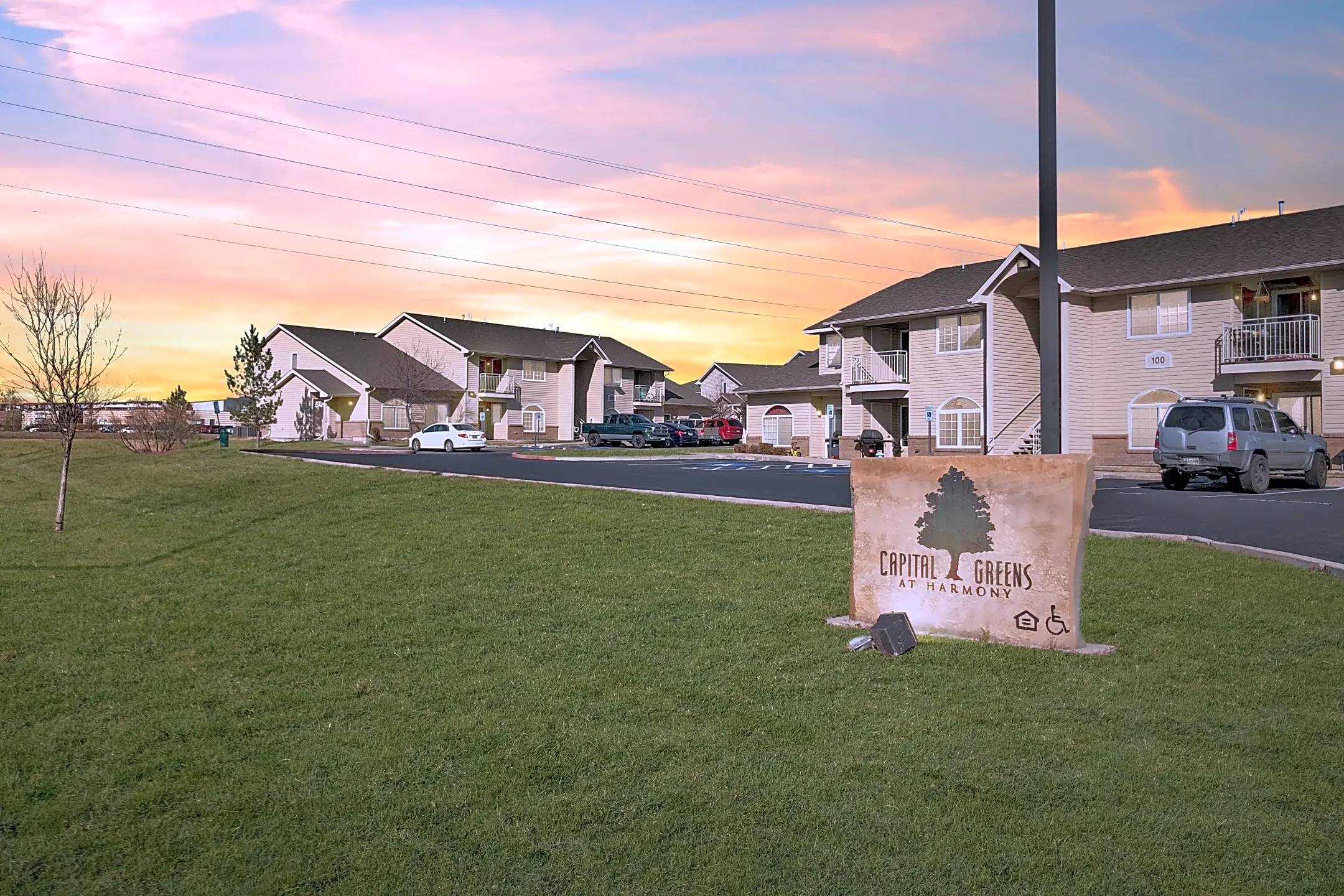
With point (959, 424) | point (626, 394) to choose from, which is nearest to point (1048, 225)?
point (959, 424)

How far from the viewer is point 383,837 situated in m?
4.65

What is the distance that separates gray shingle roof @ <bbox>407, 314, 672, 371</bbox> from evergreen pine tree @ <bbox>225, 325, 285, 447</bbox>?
32.5 feet

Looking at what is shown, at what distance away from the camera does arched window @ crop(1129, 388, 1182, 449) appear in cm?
3400

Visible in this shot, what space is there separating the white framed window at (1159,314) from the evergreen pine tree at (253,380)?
163 ft

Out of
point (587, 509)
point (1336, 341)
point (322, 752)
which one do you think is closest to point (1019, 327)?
point (1336, 341)

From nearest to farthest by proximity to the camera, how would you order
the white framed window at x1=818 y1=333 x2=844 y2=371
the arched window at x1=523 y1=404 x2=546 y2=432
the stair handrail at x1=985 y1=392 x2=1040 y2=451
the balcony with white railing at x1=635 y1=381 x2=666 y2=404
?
the stair handrail at x1=985 y1=392 x2=1040 y2=451
the white framed window at x1=818 y1=333 x2=844 y2=371
the arched window at x1=523 y1=404 x2=546 y2=432
the balcony with white railing at x1=635 y1=381 x2=666 y2=404

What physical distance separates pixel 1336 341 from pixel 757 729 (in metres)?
30.9

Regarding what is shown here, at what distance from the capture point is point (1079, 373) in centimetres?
3541

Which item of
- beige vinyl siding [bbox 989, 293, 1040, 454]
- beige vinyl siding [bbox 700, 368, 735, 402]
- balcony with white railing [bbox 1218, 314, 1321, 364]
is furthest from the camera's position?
beige vinyl siding [bbox 700, 368, 735, 402]

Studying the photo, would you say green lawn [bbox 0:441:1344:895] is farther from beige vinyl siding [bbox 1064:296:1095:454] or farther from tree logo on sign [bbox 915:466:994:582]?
beige vinyl siding [bbox 1064:296:1095:454]

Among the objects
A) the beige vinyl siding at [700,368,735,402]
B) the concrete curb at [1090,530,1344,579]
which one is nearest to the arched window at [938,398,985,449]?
the concrete curb at [1090,530,1344,579]

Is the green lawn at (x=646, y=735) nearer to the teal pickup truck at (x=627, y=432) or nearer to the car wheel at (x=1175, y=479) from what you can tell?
the car wheel at (x=1175, y=479)

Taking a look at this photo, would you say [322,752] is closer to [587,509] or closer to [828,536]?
[828,536]

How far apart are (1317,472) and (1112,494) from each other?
7323 millimetres
